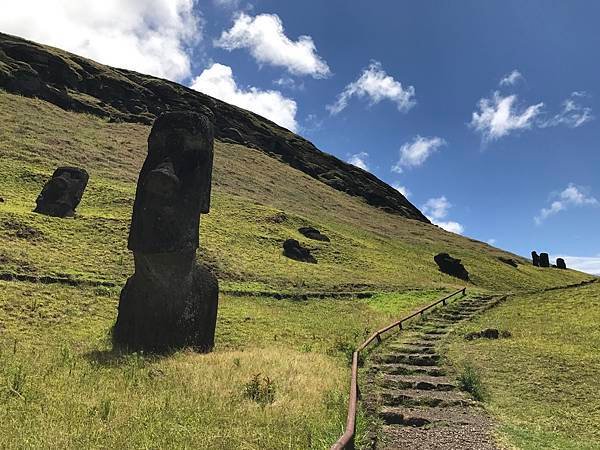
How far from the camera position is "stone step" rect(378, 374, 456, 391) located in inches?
468

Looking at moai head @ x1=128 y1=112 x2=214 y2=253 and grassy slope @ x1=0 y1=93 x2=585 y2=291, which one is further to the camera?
grassy slope @ x1=0 y1=93 x2=585 y2=291

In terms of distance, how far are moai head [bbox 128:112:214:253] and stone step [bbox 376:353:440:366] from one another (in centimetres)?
594

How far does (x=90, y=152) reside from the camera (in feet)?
218

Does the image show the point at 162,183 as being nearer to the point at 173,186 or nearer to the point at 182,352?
the point at 173,186

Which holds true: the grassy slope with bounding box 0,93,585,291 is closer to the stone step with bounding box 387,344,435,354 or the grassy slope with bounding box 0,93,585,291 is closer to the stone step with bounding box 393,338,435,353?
the stone step with bounding box 393,338,435,353

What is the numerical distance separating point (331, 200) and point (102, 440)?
91.4 m

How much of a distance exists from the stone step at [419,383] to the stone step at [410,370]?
60 cm

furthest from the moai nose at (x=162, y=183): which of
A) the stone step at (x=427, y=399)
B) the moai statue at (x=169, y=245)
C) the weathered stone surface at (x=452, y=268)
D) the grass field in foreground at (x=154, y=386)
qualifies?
the weathered stone surface at (x=452, y=268)

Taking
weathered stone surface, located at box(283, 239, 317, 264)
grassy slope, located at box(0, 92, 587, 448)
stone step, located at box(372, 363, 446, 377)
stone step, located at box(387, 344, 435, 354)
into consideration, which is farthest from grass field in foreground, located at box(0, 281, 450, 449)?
weathered stone surface, located at box(283, 239, 317, 264)

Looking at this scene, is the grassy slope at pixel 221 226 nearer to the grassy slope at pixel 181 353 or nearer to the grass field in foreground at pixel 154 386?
the grassy slope at pixel 181 353

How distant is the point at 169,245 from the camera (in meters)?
13.9

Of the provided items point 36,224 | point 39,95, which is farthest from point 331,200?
point 36,224

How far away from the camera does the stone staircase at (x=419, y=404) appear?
8609mm

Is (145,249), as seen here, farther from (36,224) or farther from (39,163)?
(39,163)
